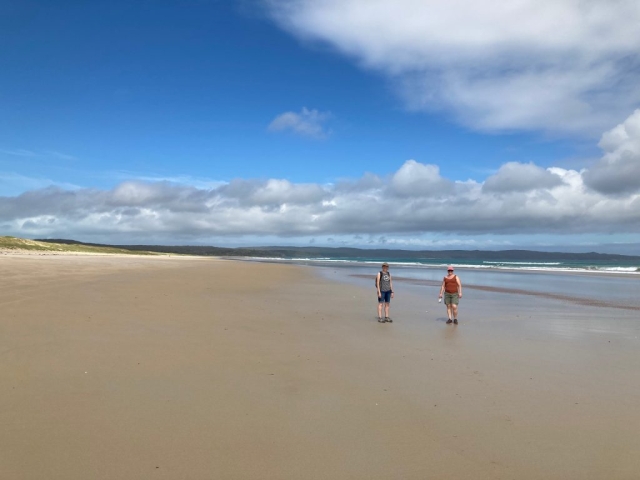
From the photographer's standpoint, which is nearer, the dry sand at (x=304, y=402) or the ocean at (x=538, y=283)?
the dry sand at (x=304, y=402)

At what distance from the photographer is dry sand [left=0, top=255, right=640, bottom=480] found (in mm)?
4660

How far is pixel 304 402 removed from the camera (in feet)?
20.8

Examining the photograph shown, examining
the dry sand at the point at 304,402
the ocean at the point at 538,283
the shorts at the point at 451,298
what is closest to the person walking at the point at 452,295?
the shorts at the point at 451,298

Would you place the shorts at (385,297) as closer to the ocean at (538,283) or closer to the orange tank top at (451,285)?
the orange tank top at (451,285)

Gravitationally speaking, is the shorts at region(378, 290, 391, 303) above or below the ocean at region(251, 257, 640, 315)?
above

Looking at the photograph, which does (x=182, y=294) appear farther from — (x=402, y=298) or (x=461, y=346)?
(x=461, y=346)

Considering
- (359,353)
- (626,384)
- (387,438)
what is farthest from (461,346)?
(387,438)

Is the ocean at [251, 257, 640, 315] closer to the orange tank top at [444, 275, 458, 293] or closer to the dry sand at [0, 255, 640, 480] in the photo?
the orange tank top at [444, 275, 458, 293]

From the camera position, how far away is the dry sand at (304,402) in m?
4.66

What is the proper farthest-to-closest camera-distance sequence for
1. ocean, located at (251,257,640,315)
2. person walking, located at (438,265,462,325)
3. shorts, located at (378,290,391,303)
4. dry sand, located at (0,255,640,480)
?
ocean, located at (251,257,640,315) → shorts, located at (378,290,391,303) → person walking, located at (438,265,462,325) → dry sand, located at (0,255,640,480)

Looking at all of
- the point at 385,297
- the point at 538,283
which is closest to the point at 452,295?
the point at 385,297

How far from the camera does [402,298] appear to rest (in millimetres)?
20969

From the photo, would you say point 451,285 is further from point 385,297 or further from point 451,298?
point 385,297

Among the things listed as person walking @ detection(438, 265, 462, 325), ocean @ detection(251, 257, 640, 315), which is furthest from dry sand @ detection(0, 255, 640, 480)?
ocean @ detection(251, 257, 640, 315)
